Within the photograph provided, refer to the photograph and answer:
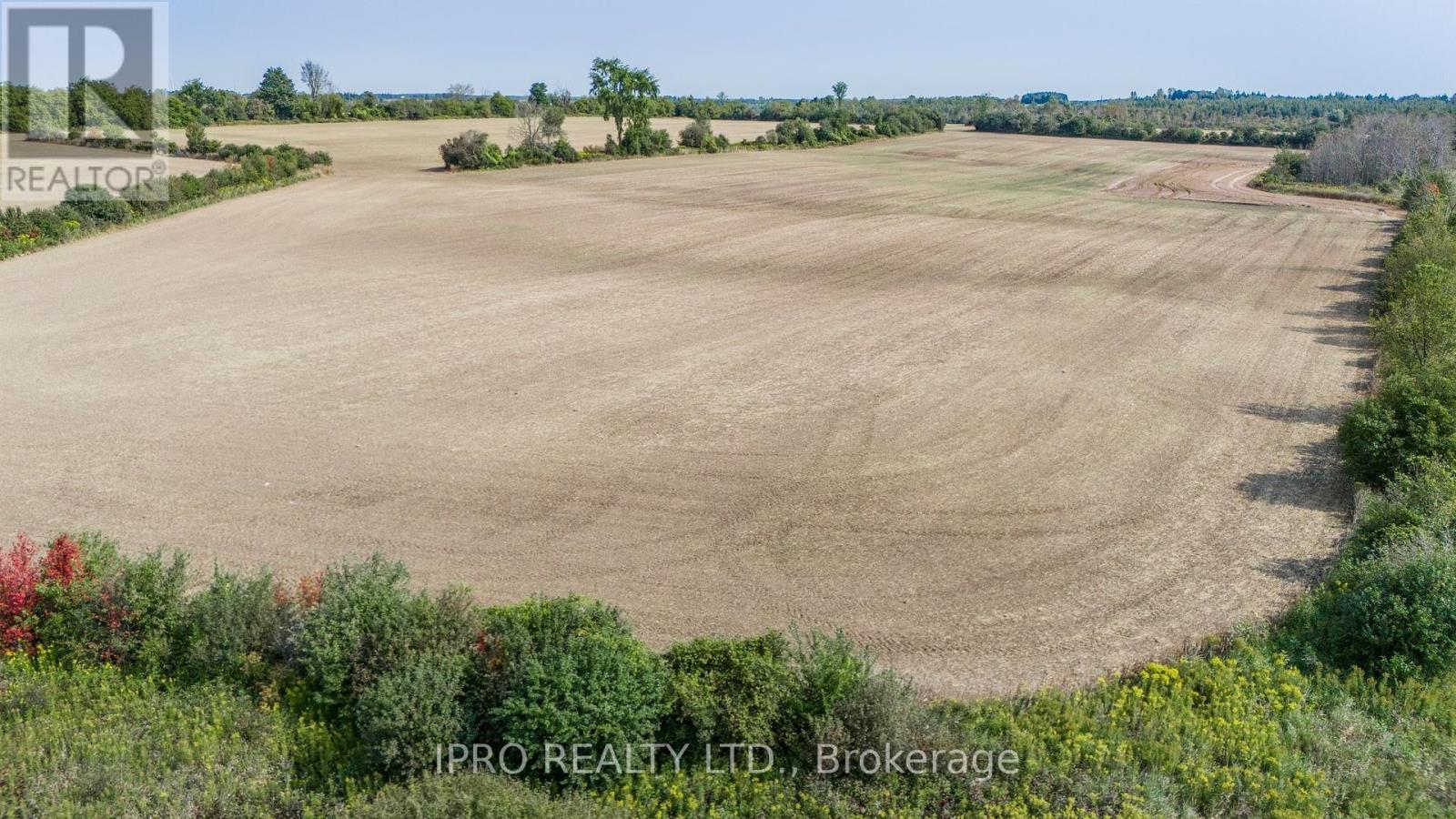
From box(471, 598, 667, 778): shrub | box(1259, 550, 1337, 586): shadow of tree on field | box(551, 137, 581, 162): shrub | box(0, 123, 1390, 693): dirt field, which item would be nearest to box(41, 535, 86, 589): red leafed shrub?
box(0, 123, 1390, 693): dirt field

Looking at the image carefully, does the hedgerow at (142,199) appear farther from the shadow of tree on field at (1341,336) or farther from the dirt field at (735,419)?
the shadow of tree on field at (1341,336)

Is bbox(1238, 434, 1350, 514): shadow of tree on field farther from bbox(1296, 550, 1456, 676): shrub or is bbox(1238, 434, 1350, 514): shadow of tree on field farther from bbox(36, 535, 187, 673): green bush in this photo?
bbox(36, 535, 187, 673): green bush

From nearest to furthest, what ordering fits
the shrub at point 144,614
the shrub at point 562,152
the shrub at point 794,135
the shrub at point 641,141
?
the shrub at point 144,614
the shrub at point 562,152
the shrub at point 641,141
the shrub at point 794,135

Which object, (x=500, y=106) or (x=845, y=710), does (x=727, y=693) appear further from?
(x=500, y=106)

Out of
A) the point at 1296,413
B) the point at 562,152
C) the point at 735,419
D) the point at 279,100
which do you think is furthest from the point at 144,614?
the point at 279,100

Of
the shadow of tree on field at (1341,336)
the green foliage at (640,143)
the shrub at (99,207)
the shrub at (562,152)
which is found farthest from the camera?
the green foliage at (640,143)

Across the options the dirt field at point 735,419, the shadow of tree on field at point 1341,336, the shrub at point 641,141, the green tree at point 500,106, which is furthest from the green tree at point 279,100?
the shadow of tree on field at point 1341,336

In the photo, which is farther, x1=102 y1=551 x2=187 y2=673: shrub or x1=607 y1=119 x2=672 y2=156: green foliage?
x1=607 y1=119 x2=672 y2=156: green foliage
